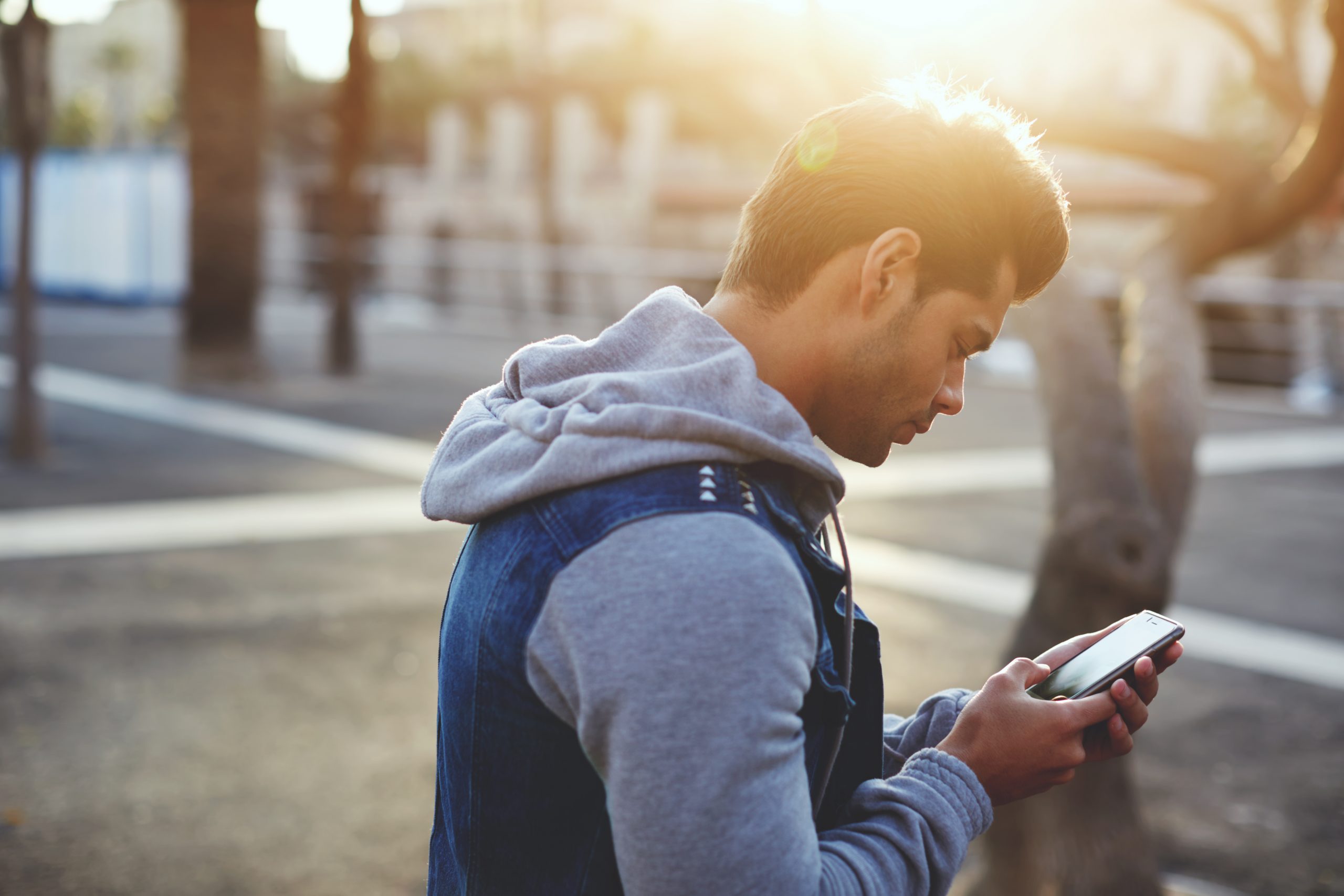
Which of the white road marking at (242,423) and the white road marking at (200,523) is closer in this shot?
the white road marking at (200,523)

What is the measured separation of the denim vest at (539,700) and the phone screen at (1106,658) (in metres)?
0.26

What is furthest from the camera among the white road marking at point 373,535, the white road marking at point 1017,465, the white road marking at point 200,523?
the white road marking at point 1017,465

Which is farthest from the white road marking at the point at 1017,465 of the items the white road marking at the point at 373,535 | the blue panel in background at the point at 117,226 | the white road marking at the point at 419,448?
the blue panel in background at the point at 117,226

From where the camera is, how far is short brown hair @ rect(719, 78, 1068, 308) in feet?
4.21

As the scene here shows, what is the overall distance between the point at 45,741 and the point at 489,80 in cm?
5854

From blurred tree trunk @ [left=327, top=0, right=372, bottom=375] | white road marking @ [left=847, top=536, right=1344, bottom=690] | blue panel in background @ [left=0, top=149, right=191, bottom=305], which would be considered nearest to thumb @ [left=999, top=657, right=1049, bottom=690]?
white road marking @ [left=847, top=536, right=1344, bottom=690]

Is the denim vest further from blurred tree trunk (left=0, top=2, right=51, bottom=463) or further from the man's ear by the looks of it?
blurred tree trunk (left=0, top=2, right=51, bottom=463)

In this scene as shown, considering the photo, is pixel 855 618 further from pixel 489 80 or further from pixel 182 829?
pixel 489 80

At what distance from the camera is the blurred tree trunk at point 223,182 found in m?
12.5

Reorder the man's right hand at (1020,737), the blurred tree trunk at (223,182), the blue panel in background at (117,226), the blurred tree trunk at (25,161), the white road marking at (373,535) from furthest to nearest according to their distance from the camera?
the blue panel in background at (117,226), the blurred tree trunk at (223,182), the blurred tree trunk at (25,161), the white road marking at (373,535), the man's right hand at (1020,737)

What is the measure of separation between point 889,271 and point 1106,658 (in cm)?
57

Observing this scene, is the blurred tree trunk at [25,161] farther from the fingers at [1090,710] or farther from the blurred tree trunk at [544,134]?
the blurred tree trunk at [544,134]

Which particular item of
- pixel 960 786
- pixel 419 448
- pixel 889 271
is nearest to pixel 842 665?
pixel 960 786

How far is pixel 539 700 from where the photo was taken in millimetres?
1225
